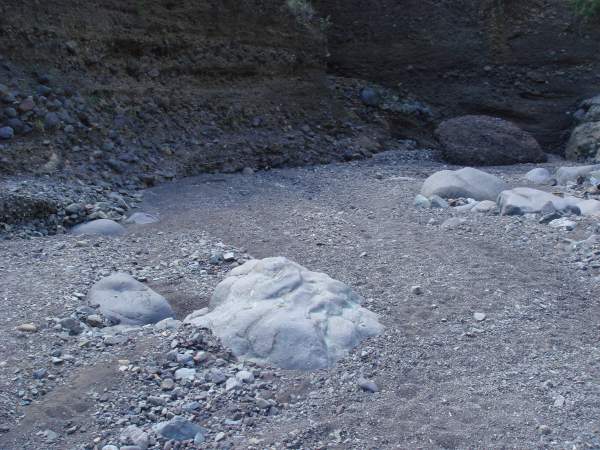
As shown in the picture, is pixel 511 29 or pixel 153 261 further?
pixel 511 29

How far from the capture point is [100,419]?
9.87 feet

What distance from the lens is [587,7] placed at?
10141 millimetres

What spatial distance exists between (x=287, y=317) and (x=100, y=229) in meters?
2.50

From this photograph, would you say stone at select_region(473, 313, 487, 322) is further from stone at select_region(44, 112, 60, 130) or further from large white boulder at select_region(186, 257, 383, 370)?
stone at select_region(44, 112, 60, 130)

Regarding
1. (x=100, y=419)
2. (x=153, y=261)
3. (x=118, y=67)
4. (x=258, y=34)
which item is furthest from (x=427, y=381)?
(x=258, y=34)

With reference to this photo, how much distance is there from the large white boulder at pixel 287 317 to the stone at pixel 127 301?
324 mm

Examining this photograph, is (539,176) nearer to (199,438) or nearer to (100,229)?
(100,229)

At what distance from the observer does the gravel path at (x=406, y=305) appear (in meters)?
2.97

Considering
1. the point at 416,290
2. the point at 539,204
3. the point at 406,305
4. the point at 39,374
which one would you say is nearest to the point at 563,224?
the point at 539,204

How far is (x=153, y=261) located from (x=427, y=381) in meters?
2.22

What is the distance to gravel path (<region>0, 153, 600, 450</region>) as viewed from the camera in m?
2.97

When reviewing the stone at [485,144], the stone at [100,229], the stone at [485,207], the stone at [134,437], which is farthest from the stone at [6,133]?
the stone at [485,144]

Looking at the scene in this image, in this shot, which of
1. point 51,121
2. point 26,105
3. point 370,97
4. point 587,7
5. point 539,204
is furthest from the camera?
point 587,7

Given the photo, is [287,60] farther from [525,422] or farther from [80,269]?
[525,422]
